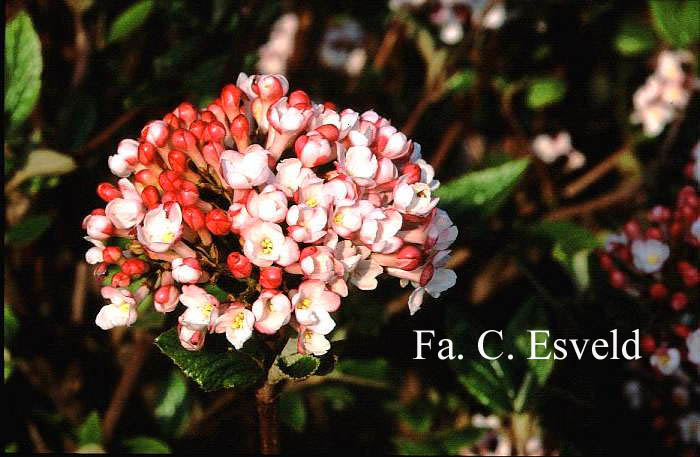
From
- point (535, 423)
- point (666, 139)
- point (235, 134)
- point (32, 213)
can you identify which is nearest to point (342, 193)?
point (235, 134)

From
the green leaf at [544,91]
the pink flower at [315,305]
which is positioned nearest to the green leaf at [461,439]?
the pink flower at [315,305]

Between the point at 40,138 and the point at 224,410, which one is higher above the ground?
the point at 40,138

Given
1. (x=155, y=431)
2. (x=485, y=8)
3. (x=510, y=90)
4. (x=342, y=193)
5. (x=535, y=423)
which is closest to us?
(x=342, y=193)

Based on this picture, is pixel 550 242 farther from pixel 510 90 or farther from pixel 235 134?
pixel 235 134

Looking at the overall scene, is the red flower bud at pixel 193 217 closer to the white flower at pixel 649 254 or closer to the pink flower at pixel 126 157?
the pink flower at pixel 126 157

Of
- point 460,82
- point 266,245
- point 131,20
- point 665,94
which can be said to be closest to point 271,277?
point 266,245

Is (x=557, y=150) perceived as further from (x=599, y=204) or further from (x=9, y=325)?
(x=9, y=325)

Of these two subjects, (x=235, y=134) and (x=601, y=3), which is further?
(x=601, y=3)
